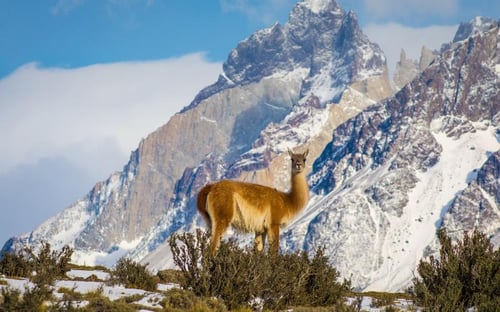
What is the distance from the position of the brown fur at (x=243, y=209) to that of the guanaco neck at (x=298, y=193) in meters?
0.59

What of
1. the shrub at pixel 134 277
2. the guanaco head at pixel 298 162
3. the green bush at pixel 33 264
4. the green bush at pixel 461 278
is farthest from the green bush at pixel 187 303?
the guanaco head at pixel 298 162

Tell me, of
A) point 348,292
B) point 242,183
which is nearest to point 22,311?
point 242,183

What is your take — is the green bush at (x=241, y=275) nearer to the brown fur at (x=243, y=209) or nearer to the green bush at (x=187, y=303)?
the green bush at (x=187, y=303)

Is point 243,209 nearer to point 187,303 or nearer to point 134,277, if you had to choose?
point 134,277

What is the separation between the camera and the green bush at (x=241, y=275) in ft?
60.5

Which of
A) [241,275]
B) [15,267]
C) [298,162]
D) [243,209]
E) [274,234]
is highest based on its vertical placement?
[298,162]

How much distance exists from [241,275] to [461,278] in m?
5.70

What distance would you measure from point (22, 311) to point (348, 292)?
12129mm

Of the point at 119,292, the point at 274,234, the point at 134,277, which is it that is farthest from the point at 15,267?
the point at 274,234

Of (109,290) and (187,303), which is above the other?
(109,290)

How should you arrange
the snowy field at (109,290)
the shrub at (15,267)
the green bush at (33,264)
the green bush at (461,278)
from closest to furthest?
the snowy field at (109,290) < the green bush at (461,278) < the green bush at (33,264) < the shrub at (15,267)

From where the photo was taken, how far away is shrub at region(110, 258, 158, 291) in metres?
23.8

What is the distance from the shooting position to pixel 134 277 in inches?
947

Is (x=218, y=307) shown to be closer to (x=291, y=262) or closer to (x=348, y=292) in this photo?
(x=291, y=262)
